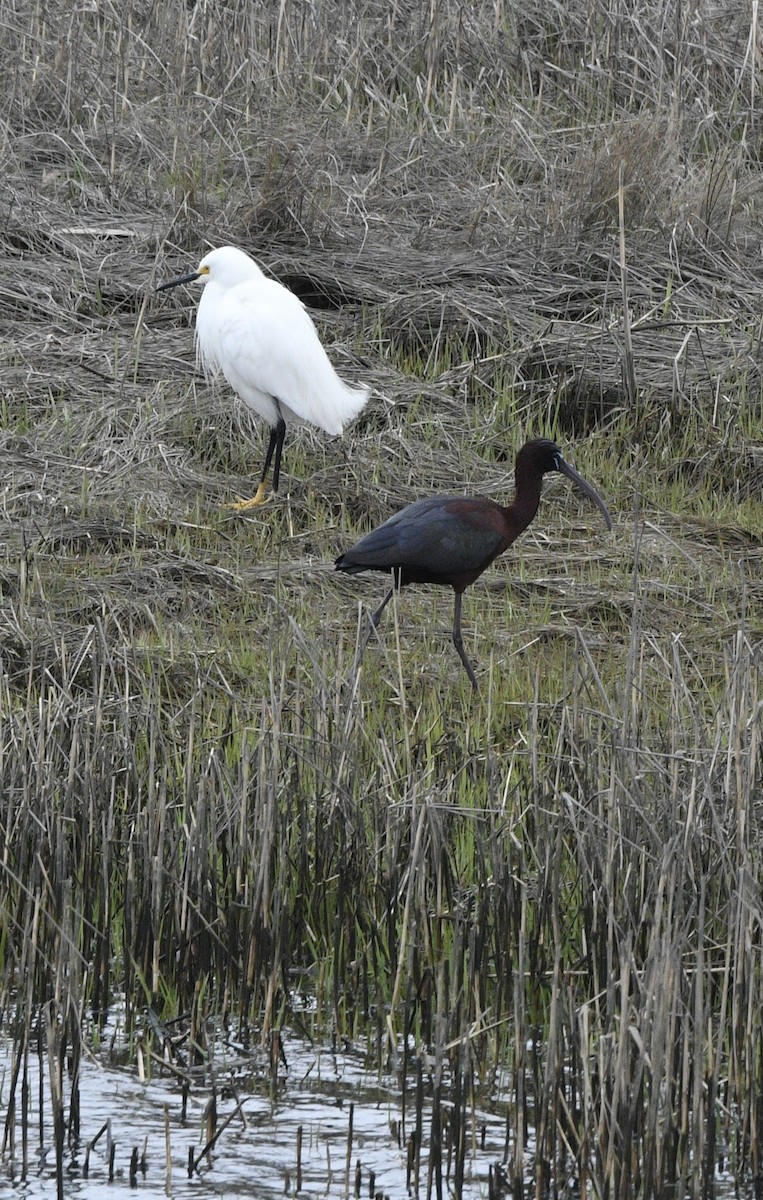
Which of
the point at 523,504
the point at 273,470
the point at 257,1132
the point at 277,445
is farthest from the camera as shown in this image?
the point at 273,470

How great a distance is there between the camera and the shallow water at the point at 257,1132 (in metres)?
3.12

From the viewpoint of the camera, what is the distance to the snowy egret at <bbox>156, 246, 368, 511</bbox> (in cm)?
725

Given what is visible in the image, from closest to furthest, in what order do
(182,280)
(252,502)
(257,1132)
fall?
(257,1132)
(252,502)
(182,280)

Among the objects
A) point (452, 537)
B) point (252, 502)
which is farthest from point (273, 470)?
point (452, 537)

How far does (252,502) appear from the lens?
7059mm

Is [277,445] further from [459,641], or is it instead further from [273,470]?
[459,641]

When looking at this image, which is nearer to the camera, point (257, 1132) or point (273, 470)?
point (257, 1132)

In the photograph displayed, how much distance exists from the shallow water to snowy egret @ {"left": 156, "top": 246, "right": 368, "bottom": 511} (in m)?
3.69

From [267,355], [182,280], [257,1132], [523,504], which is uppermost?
[182,280]

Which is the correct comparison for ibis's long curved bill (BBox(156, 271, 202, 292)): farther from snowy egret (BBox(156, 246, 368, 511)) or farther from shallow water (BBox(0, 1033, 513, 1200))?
shallow water (BBox(0, 1033, 513, 1200))

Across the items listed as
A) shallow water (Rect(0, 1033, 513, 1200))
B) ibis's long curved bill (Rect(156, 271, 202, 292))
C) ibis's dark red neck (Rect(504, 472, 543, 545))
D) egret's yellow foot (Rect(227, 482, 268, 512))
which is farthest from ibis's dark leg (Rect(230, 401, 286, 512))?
shallow water (Rect(0, 1033, 513, 1200))

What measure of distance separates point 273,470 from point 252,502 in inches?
12.9

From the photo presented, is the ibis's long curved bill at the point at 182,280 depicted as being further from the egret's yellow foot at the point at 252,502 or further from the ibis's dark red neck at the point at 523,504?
the ibis's dark red neck at the point at 523,504

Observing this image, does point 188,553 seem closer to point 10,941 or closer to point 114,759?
point 114,759
